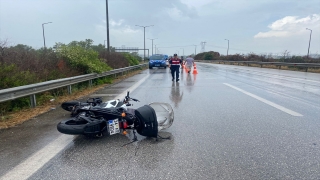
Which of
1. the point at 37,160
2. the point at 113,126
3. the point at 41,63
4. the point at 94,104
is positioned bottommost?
the point at 37,160

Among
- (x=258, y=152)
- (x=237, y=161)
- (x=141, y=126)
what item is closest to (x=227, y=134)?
(x=258, y=152)

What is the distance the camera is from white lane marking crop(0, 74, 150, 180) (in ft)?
10.9

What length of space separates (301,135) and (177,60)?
1116 centimetres

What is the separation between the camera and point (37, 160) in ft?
12.4

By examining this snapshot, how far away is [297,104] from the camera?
784 cm

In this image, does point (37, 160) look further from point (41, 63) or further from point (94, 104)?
point (41, 63)

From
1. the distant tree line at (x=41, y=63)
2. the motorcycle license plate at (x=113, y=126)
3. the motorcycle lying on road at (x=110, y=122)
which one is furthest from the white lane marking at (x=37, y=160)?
the distant tree line at (x=41, y=63)

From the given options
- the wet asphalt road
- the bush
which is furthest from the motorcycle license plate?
the bush

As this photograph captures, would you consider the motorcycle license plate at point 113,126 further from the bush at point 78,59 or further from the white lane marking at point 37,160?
the bush at point 78,59

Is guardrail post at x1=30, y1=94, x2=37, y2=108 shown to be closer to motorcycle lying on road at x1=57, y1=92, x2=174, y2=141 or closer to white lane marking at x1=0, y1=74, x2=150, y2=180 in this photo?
white lane marking at x1=0, y1=74, x2=150, y2=180

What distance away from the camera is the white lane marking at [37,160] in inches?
131

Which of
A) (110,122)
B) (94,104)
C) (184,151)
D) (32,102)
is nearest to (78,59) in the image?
(32,102)

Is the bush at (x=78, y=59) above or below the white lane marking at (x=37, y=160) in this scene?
above

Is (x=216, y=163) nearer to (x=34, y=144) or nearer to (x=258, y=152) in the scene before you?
(x=258, y=152)
